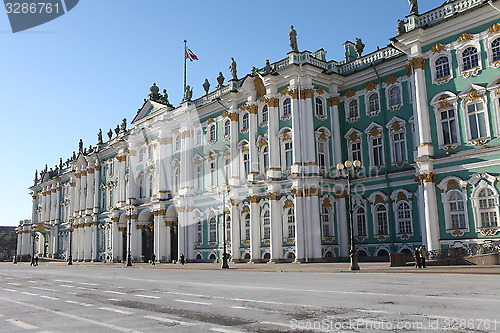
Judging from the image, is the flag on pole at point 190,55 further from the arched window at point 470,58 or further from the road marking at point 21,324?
the road marking at point 21,324

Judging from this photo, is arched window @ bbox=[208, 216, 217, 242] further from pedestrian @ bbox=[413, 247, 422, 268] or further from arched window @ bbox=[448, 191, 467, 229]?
pedestrian @ bbox=[413, 247, 422, 268]

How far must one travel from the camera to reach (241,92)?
44.8 m

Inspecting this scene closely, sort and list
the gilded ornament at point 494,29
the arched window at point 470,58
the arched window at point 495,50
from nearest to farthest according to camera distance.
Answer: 1. the gilded ornament at point 494,29
2. the arched window at point 495,50
3. the arched window at point 470,58

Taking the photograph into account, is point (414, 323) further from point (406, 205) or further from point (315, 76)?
point (315, 76)

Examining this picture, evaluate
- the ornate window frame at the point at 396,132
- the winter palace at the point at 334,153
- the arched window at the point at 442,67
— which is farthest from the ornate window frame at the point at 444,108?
the ornate window frame at the point at 396,132

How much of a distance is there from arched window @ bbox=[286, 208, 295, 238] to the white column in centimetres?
311

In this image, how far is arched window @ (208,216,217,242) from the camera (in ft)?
156

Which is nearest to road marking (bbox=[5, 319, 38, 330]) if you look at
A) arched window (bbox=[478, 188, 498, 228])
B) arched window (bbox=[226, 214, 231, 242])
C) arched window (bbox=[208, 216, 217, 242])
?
arched window (bbox=[478, 188, 498, 228])

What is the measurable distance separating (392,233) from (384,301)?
25234mm

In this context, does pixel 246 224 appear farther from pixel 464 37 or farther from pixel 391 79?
pixel 464 37

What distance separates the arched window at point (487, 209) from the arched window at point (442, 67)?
318 inches

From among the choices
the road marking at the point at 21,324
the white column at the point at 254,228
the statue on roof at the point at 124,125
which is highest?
the statue on roof at the point at 124,125

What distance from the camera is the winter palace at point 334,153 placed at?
30672 mm

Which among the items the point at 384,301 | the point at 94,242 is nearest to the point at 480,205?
the point at 384,301
